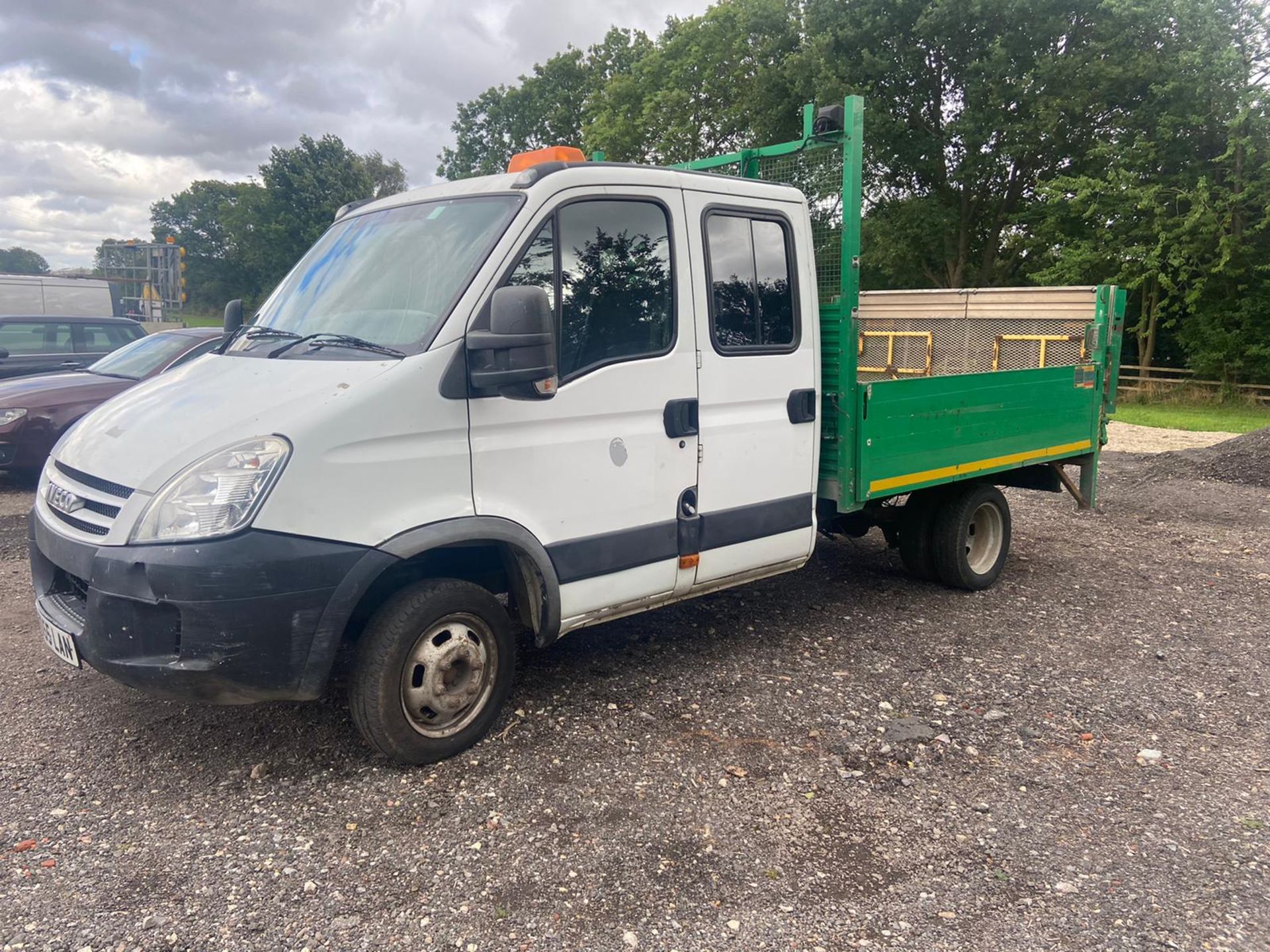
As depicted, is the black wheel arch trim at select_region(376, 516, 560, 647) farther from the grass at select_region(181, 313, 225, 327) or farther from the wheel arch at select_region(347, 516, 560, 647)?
the grass at select_region(181, 313, 225, 327)

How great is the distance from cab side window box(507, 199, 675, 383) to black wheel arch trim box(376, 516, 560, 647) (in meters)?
0.65

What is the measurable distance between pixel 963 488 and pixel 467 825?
403cm

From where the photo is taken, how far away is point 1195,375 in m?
24.1

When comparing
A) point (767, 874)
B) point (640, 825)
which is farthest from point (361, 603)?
point (767, 874)

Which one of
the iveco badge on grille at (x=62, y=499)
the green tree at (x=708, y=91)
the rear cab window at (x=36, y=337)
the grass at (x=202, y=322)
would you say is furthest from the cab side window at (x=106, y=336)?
the green tree at (x=708, y=91)

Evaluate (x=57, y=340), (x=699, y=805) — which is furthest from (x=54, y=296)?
(x=699, y=805)

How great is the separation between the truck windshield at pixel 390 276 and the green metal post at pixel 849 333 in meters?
1.96

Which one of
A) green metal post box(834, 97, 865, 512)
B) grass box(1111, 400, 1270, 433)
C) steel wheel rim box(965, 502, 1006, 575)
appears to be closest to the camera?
green metal post box(834, 97, 865, 512)

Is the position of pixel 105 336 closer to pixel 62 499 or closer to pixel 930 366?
pixel 62 499

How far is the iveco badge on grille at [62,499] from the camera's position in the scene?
3.48 metres

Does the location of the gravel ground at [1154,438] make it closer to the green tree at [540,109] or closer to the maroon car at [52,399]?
the maroon car at [52,399]

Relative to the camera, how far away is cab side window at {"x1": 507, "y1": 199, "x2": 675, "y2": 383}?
379 cm

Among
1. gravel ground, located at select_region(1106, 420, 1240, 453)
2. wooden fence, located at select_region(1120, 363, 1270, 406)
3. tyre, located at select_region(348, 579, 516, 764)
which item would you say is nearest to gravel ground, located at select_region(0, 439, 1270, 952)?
tyre, located at select_region(348, 579, 516, 764)

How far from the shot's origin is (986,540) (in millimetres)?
6344
